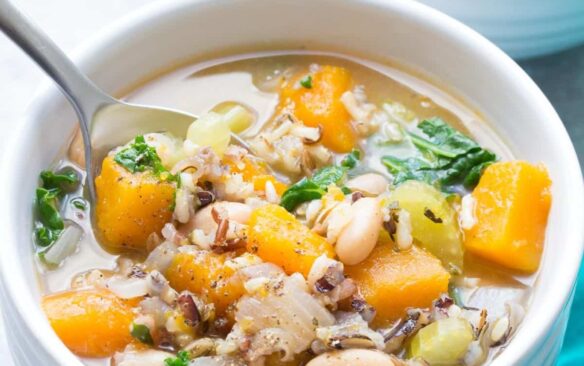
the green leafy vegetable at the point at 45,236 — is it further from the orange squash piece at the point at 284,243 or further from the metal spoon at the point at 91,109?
the orange squash piece at the point at 284,243

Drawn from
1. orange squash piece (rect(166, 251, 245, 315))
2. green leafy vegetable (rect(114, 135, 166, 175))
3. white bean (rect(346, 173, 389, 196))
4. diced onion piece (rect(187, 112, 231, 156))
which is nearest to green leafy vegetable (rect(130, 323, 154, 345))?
orange squash piece (rect(166, 251, 245, 315))

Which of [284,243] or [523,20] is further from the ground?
[523,20]

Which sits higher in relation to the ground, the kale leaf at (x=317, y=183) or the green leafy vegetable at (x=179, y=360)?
the kale leaf at (x=317, y=183)

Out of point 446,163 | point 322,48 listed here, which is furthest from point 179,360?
point 322,48

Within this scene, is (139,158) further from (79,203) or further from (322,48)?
(322,48)

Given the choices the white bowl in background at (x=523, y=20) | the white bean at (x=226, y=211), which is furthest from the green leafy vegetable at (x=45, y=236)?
the white bowl in background at (x=523, y=20)

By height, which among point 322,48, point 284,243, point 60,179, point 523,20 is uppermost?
point 523,20

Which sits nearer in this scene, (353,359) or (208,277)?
(353,359)
